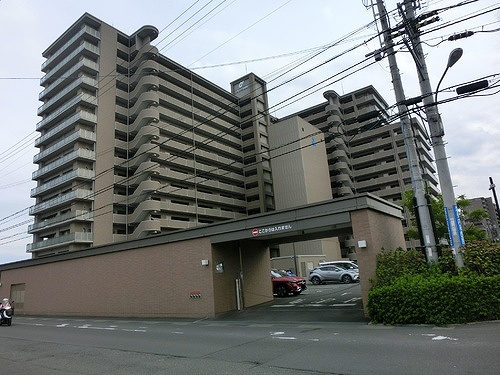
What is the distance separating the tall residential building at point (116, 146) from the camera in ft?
155

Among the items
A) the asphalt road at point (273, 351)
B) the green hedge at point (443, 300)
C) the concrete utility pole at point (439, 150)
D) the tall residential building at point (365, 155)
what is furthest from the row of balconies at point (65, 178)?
the green hedge at point (443, 300)

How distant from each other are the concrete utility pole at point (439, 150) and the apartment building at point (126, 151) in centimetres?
2723

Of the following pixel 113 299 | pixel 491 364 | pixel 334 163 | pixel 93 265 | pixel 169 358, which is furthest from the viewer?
pixel 334 163

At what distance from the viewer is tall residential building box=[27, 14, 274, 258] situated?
47.2 m

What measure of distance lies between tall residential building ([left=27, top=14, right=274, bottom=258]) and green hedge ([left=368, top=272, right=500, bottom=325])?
1373 inches

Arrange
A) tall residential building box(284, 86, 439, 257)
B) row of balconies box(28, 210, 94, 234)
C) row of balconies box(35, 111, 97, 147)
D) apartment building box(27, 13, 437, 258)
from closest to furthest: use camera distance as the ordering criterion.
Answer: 1. row of balconies box(28, 210, 94, 234)
2. apartment building box(27, 13, 437, 258)
3. row of balconies box(35, 111, 97, 147)
4. tall residential building box(284, 86, 439, 257)

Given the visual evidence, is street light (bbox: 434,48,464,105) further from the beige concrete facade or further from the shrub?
the shrub

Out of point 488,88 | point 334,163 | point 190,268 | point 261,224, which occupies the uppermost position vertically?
point 334,163

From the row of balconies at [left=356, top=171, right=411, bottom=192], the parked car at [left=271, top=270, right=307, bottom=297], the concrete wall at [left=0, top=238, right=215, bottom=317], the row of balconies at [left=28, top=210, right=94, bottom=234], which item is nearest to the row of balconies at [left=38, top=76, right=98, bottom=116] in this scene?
the row of balconies at [left=28, top=210, right=94, bottom=234]

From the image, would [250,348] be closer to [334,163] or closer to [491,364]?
[491,364]

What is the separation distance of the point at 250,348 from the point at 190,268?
986 centimetres

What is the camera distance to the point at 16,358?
362 inches

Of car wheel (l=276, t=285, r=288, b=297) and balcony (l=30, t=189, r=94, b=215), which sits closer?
car wheel (l=276, t=285, r=288, b=297)

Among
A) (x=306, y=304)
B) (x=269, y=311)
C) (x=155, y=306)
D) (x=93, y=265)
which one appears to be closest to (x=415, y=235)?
(x=306, y=304)
